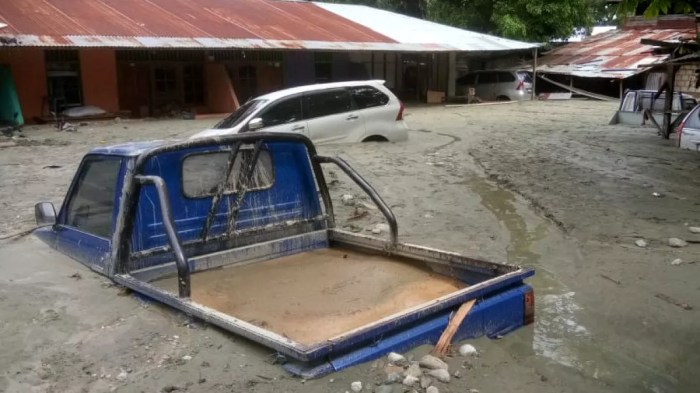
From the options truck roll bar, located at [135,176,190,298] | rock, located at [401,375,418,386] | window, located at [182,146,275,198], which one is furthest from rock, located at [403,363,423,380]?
window, located at [182,146,275,198]

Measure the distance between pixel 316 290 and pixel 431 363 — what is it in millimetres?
1281

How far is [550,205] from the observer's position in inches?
335

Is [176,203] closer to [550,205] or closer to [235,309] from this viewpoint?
[235,309]

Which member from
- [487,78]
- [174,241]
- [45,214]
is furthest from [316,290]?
[487,78]

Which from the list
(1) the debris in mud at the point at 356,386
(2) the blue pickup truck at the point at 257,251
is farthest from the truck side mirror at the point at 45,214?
(1) the debris in mud at the point at 356,386

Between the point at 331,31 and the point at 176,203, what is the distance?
19710 mm

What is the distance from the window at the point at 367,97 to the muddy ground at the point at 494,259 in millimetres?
839

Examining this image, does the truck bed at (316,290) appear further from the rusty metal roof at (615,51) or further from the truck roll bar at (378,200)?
the rusty metal roof at (615,51)

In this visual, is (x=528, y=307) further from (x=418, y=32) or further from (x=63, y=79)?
(x=418, y=32)

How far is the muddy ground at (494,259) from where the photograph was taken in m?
3.37

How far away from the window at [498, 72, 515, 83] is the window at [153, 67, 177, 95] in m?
14.5

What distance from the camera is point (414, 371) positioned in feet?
10.5

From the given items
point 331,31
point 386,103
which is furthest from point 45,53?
point 386,103

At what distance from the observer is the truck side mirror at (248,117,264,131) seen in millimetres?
10771
